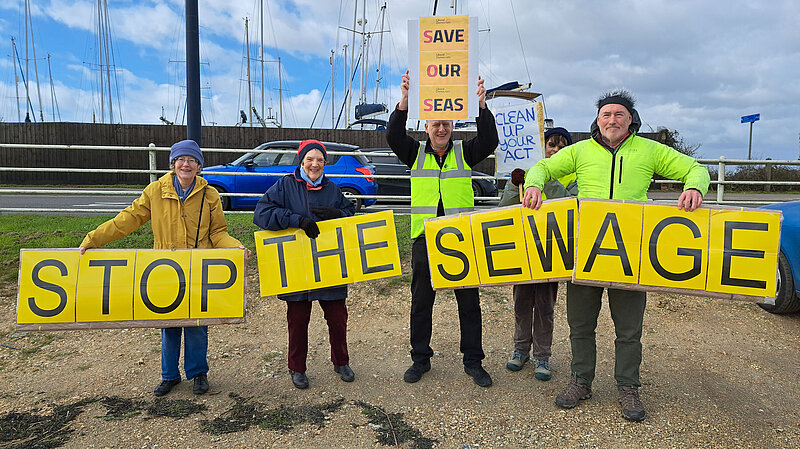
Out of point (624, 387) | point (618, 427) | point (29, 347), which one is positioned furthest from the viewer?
point (29, 347)

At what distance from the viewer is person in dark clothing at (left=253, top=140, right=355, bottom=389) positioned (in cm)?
388

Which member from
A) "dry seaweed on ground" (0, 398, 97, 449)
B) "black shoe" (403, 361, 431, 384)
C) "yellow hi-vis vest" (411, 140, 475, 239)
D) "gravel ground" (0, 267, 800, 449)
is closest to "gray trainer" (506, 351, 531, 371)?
"gravel ground" (0, 267, 800, 449)

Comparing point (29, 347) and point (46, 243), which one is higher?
point (46, 243)

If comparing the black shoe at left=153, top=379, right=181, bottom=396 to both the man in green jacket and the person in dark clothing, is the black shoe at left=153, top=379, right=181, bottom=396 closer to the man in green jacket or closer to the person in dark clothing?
the person in dark clothing

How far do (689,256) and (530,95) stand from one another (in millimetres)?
4670

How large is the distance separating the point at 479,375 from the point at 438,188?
149 cm

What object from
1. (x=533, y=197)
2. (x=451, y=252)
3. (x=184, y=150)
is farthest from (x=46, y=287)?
(x=533, y=197)

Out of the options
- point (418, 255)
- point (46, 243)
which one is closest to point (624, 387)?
point (418, 255)

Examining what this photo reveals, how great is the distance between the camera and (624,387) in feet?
11.8

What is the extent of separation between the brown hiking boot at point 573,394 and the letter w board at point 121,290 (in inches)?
95.4

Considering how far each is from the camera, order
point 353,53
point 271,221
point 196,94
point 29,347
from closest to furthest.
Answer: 1. point 271,221
2. point 29,347
3. point 196,94
4. point 353,53

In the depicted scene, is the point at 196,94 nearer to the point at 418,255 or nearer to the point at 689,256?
the point at 418,255

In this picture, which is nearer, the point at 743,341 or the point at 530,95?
the point at 743,341

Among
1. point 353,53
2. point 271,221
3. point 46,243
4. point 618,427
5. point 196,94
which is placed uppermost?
point 353,53
